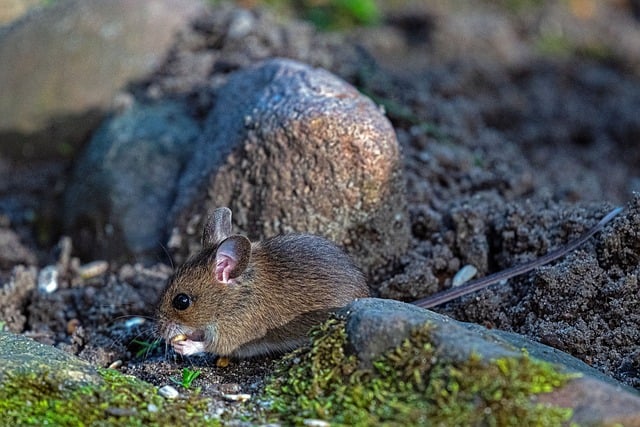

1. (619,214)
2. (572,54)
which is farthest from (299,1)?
(619,214)

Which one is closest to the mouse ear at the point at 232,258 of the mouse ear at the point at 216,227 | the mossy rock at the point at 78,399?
the mouse ear at the point at 216,227

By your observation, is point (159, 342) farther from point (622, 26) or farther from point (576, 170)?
point (622, 26)

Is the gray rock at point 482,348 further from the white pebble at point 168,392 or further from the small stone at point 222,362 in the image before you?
the small stone at point 222,362

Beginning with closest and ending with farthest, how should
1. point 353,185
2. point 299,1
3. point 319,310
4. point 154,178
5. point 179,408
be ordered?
point 179,408
point 319,310
point 353,185
point 154,178
point 299,1

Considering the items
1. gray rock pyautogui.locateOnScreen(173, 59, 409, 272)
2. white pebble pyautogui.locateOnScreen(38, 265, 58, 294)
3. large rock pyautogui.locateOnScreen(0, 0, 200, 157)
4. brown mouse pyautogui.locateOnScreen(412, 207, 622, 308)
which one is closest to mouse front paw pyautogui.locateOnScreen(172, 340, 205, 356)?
gray rock pyautogui.locateOnScreen(173, 59, 409, 272)

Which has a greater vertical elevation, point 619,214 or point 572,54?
point 619,214

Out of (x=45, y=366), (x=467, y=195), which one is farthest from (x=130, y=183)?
(x=45, y=366)
